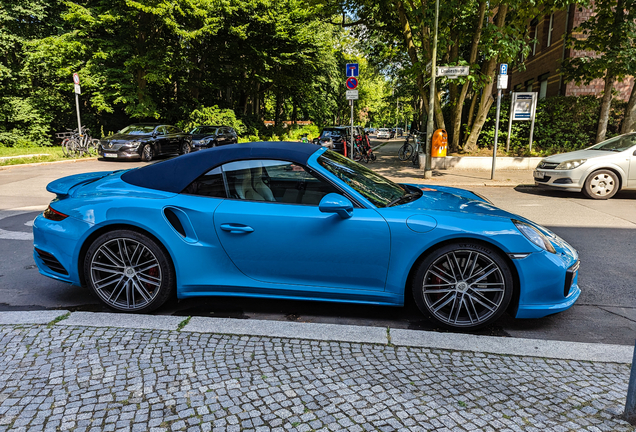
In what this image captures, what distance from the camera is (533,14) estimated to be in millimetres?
14594

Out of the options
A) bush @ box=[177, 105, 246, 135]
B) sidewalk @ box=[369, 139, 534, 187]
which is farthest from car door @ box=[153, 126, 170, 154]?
sidewalk @ box=[369, 139, 534, 187]

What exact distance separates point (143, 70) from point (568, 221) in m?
24.1

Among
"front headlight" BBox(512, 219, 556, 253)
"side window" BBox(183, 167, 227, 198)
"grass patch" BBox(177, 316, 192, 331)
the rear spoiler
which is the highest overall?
"side window" BBox(183, 167, 227, 198)

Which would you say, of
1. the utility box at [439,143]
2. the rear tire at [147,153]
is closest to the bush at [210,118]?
the rear tire at [147,153]

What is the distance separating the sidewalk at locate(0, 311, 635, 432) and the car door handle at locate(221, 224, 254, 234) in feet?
2.23

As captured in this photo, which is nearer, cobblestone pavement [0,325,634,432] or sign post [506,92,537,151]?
cobblestone pavement [0,325,634,432]

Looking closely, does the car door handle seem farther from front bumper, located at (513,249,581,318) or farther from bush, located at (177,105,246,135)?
bush, located at (177,105,246,135)

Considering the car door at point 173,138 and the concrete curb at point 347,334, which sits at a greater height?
the car door at point 173,138

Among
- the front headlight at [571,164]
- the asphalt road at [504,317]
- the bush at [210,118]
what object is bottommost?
the asphalt road at [504,317]

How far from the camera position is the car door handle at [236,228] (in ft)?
11.1

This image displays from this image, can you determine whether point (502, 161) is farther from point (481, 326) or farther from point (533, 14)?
point (481, 326)

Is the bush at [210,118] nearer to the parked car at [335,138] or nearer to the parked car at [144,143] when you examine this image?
the parked car at [144,143]

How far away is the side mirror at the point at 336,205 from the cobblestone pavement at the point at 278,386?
0.93 m

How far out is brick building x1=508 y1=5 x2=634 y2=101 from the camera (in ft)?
60.0
